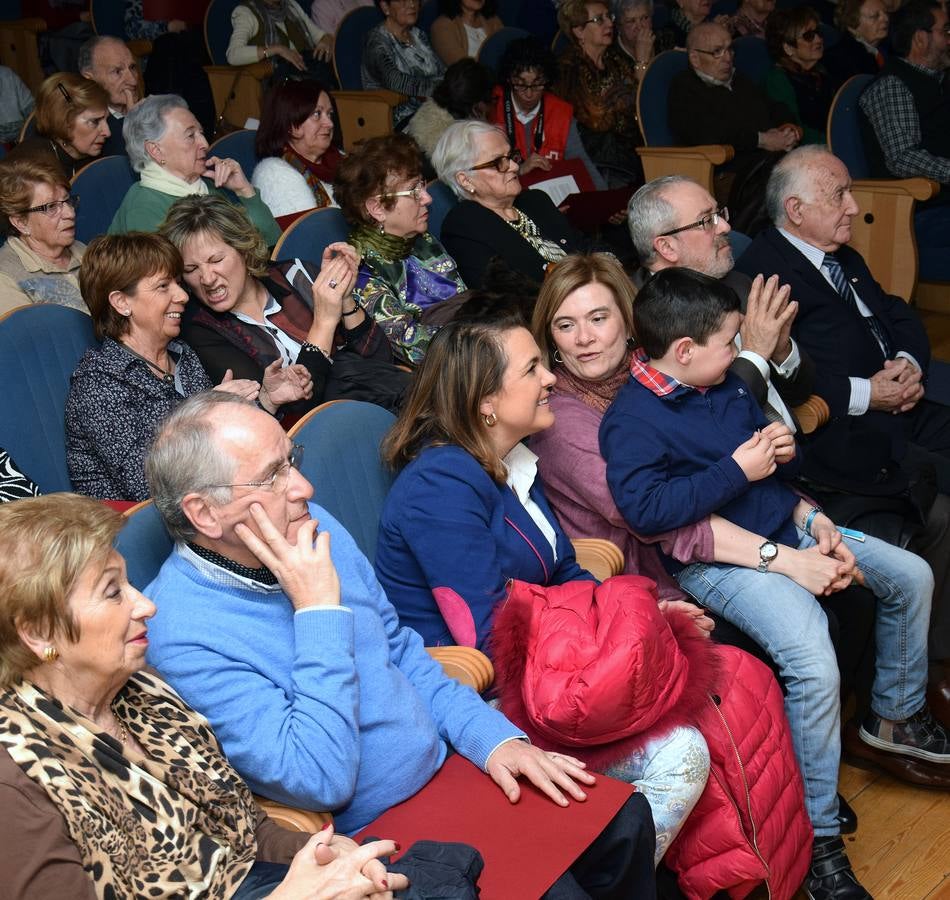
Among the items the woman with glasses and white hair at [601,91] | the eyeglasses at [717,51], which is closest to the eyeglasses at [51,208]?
the woman with glasses and white hair at [601,91]

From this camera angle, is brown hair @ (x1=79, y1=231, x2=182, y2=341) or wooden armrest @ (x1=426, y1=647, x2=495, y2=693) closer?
wooden armrest @ (x1=426, y1=647, x2=495, y2=693)

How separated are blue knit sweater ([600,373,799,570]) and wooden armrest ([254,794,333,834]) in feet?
2.89

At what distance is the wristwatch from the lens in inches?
85.8

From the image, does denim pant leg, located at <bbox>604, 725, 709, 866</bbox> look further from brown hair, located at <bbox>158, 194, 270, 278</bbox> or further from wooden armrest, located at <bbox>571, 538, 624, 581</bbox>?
brown hair, located at <bbox>158, 194, 270, 278</bbox>

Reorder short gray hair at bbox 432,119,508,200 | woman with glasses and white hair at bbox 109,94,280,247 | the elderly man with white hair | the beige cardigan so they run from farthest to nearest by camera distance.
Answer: the beige cardigan → the elderly man with white hair → short gray hair at bbox 432,119,508,200 → woman with glasses and white hair at bbox 109,94,280,247

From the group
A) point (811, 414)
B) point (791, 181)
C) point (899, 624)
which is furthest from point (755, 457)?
point (791, 181)

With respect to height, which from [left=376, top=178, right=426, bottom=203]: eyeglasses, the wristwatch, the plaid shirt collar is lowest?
the wristwatch

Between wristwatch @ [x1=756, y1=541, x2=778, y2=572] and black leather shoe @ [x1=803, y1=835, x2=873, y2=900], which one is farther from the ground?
wristwatch @ [x1=756, y1=541, x2=778, y2=572]

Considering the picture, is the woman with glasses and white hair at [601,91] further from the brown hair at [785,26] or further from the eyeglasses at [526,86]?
the brown hair at [785,26]

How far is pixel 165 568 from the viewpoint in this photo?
1571mm

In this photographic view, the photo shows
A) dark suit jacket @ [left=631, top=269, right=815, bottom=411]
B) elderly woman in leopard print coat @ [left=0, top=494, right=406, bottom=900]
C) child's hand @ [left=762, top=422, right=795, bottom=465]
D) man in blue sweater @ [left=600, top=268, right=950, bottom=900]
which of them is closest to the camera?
elderly woman in leopard print coat @ [left=0, top=494, right=406, bottom=900]

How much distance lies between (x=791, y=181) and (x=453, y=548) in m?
1.60

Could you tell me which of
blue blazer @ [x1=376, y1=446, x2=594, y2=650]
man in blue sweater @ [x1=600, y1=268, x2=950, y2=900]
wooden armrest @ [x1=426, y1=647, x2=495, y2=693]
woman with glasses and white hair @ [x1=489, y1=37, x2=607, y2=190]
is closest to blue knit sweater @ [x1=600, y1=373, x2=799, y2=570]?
man in blue sweater @ [x1=600, y1=268, x2=950, y2=900]

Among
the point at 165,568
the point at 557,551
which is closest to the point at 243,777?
the point at 165,568
